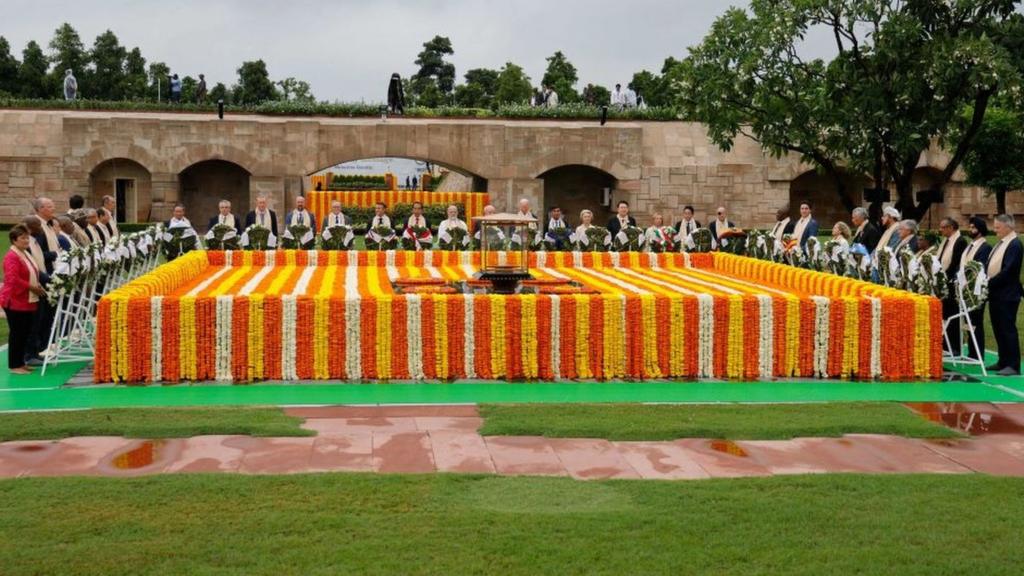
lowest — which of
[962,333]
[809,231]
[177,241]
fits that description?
[962,333]

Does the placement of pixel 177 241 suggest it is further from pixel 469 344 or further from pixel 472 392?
pixel 472 392

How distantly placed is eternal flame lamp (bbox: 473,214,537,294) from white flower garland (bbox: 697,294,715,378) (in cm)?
190

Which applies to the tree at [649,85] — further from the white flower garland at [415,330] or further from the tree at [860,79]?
the white flower garland at [415,330]

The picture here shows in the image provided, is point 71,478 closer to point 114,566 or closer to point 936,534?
point 114,566

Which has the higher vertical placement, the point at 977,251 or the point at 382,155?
the point at 382,155

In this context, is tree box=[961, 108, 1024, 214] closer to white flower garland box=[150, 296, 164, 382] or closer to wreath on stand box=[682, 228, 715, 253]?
wreath on stand box=[682, 228, 715, 253]

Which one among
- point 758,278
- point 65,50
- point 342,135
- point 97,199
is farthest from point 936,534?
point 65,50

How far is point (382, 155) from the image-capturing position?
32.8 meters

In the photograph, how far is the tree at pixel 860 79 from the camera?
1795 centimetres

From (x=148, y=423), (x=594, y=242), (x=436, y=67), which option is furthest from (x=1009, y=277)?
(x=436, y=67)

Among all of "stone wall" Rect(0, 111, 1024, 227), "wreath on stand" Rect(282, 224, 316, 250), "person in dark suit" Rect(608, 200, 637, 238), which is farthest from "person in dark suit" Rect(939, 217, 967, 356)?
"stone wall" Rect(0, 111, 1024, 227)

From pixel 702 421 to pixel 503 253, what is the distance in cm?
450

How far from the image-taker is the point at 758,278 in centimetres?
1460

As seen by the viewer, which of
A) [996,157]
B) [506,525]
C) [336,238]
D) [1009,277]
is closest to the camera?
[506,525]
